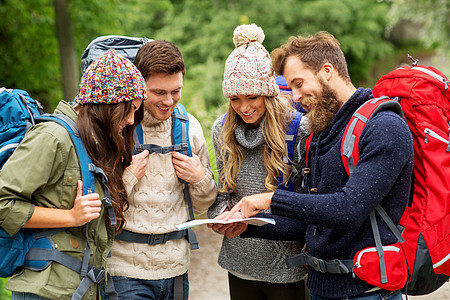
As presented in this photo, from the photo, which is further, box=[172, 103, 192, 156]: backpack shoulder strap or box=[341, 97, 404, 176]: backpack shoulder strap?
box=[172, 103, 192, 156]: backpack shoulder strap

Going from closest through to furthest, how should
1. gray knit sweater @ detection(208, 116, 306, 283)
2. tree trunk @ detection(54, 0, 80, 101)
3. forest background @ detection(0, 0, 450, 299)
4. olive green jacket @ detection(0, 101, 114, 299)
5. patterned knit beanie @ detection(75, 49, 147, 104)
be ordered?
A: olive green jacket @ detection(0, 101, 114, 299) < patterned knit beanie @ detection(75, 49, 147, 104) < gray knit sweater @ detection(208, 116, 306, 283) < tree trunk @ detection(54, 0, 80, 101) < forest background @ detection(0, 0, 450, 299)

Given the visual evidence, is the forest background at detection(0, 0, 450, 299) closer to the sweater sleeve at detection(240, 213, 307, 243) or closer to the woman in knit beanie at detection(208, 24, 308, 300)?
the woman in knit beanie at detection(208, 24, 308, 300)

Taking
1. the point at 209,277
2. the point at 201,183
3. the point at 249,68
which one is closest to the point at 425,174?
the point at 249,68

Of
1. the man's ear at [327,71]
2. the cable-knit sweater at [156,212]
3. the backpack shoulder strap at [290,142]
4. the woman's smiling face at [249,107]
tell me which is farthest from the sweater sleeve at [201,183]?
the man's ear at [327,71]

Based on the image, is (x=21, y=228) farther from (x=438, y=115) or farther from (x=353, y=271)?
(x=438, y=115)

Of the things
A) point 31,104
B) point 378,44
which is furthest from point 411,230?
point 378,44

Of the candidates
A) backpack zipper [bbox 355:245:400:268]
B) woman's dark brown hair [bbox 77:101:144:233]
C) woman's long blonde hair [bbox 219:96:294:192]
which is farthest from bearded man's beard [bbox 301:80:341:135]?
woman's dark brown hair [bbox 77:101:144:233]

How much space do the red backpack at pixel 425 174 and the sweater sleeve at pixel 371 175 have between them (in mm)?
81

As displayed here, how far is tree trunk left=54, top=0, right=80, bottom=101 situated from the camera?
1147cm

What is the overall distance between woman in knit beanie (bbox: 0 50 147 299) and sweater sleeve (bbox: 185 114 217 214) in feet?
1.82

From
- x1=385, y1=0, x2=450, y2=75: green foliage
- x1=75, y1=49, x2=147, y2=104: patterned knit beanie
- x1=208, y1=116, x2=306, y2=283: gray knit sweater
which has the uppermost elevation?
x1=385, y1=0, x2=450, y2=75: green foliage

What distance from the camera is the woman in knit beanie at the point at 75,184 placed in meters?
2.12

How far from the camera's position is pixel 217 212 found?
10.1ft

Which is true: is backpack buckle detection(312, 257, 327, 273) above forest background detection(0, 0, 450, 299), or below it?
below
